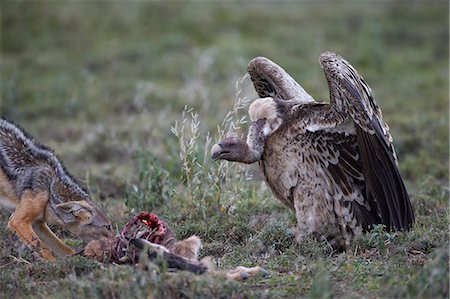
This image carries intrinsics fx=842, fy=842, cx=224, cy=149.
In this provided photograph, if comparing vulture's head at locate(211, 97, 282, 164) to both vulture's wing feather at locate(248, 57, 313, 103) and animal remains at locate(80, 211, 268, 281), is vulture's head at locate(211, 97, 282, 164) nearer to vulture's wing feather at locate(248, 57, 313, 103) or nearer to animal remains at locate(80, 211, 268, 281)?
vulture's wing feather at locate(248, 57, 313, 103)

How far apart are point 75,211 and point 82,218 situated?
82mm

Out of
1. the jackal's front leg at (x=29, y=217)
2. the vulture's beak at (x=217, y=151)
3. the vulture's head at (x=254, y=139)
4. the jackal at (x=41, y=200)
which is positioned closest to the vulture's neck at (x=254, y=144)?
the vulture's head at (x=254, y=139)

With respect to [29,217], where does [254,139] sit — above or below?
above

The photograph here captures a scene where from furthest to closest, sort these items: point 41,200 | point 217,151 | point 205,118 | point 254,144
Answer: point 205,118
point 254,144
point 217,151
point 41,200

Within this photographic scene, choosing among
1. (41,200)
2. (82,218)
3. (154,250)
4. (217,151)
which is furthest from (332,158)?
(41,200)

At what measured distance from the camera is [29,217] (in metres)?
6.92

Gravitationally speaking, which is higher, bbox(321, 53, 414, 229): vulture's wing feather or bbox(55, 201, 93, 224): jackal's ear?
bbox(321, 53, 414, 229): vulture's wing feather

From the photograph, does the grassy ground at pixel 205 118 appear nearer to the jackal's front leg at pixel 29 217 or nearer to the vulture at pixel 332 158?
the jackal's front leg at pixel 29 217

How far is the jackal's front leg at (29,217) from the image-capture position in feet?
22.2

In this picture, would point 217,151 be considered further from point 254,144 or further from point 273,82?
point 273,82

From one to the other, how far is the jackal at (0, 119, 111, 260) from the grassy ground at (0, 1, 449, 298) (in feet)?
0.84

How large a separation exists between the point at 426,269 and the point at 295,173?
1975mm

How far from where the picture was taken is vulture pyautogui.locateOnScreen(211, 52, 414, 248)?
6.91 m

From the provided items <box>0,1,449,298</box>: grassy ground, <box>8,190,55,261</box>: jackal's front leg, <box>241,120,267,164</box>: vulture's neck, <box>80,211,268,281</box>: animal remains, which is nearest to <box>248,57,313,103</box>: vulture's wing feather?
<box>0,1,449,298</box>: grassy ground
